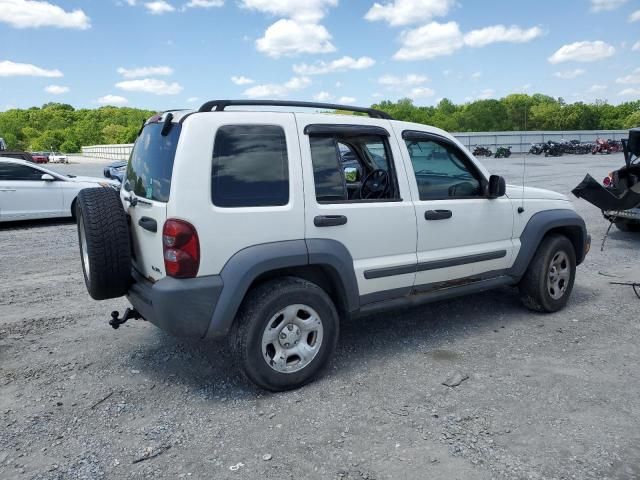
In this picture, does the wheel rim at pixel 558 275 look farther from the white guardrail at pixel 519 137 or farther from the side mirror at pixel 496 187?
the white guardrail at pixel 519 137

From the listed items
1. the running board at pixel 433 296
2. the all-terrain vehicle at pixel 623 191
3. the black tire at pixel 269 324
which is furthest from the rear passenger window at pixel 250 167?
the all-terrain vehicle at pixel 623 191

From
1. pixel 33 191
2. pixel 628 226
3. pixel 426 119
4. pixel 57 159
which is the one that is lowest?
pixel 628 226

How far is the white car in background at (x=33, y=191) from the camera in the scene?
10320 mm

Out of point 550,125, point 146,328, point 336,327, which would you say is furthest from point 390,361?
point 550,125

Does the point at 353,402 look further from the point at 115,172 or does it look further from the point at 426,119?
the point at 426,119

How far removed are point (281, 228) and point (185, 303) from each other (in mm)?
754

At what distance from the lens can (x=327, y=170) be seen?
12.0ft

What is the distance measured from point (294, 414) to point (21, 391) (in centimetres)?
190

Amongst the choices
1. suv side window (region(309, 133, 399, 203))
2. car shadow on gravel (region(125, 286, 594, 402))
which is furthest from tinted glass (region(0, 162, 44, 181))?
suv side window (region(309, 133, 399, 203))

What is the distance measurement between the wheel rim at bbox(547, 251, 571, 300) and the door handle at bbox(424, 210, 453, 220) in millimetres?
1447

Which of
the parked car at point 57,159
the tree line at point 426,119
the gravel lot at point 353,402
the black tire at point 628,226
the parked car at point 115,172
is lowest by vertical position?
the gravel lot at point 353,402

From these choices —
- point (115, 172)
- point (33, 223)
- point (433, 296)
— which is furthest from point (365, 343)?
point (115, 172)

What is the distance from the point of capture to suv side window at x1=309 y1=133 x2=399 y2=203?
11.9 feet

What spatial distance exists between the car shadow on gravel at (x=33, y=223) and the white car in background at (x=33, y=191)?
228 millimetres
